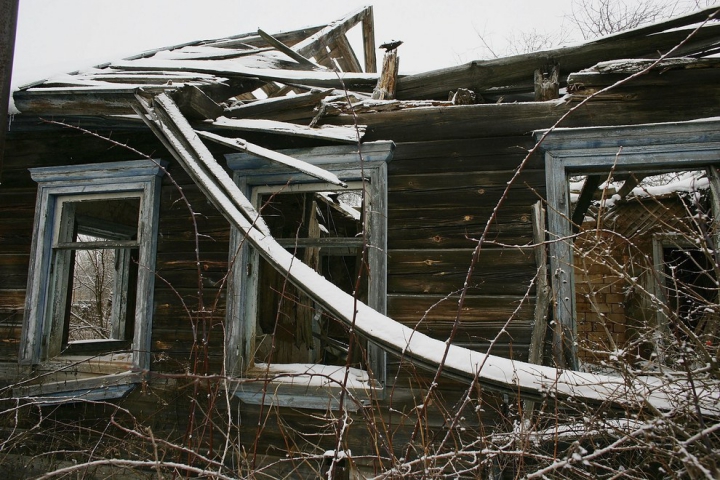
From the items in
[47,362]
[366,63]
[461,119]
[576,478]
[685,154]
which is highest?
[366,63]

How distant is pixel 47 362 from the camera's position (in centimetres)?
401

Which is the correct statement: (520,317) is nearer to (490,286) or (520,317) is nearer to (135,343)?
(490,286)

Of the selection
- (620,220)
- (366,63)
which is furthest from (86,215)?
(620,220)

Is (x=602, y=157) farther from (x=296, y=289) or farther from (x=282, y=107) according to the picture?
(x=296, y=289)

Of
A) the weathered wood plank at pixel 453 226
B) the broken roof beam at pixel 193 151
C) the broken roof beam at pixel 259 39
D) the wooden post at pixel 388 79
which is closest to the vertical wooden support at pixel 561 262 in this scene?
the weathered wood plank at pixel 453 226

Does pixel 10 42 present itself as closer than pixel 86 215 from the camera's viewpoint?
Yes

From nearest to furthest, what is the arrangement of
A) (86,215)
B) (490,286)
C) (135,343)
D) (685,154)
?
(685,154) < (490,286) < (135,343) < (86,215)

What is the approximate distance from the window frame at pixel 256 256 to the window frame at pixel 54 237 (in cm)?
79

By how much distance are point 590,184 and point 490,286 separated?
2357 millimetres

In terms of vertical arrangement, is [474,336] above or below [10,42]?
below

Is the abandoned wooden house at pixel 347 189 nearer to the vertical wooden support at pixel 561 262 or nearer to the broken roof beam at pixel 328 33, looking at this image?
the vertical wooden support at pixel 561 262

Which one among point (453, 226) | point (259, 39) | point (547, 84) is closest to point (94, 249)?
point (259, 39)

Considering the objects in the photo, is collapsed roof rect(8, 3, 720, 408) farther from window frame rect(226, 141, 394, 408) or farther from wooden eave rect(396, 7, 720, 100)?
window frame rect(226, 141, 394, 408)

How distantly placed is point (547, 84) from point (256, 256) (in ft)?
8.81
